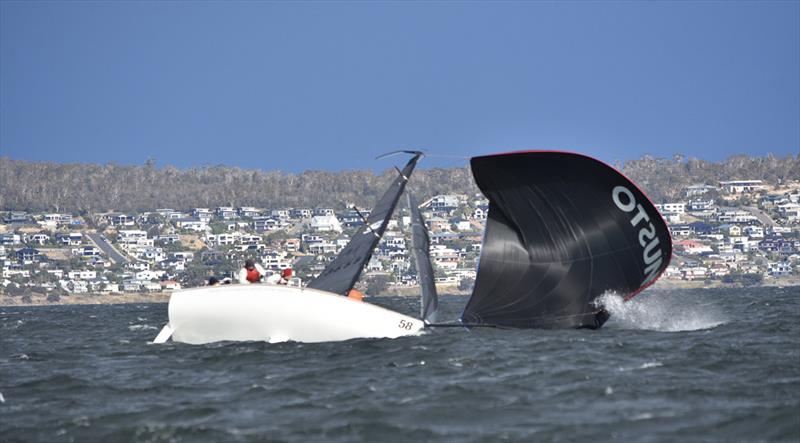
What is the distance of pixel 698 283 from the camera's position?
14312 cm

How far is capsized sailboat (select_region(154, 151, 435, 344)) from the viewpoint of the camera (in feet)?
73.1

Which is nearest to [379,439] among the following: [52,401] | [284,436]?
[284,436]

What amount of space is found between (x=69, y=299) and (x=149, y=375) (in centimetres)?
12947

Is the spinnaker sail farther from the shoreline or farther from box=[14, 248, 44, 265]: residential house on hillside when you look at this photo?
box=[14, 248, 44, 265]: residential house on hillside

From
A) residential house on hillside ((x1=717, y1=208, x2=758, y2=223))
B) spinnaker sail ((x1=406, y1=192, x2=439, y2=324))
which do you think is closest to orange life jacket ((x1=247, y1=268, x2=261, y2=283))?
spinnaker sail ((x1=406, y1=192, x2=439, y2=324))

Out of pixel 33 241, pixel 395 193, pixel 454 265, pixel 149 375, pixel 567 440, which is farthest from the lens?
pixel 33 241

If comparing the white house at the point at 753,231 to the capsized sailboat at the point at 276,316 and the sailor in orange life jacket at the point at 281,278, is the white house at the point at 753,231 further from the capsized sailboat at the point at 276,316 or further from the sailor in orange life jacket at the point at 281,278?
the capsized sailboat at the point at 276,316

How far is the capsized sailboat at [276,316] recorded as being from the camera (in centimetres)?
2228

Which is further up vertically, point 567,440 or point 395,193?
point 395,193

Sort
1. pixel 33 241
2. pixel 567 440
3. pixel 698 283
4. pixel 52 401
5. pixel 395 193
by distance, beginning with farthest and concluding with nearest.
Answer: pixel 33 241 → pixel 698 283 → pixel 395 193 → pixel 52 401 → pixel 567 440

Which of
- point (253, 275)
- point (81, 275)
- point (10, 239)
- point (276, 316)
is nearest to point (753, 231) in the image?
point (81, 275)

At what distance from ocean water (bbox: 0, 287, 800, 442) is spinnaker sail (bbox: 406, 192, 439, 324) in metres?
0.66

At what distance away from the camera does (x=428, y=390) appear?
17.0 meters

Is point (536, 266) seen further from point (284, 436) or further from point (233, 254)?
point (233, 254)
